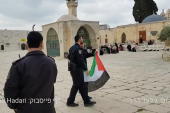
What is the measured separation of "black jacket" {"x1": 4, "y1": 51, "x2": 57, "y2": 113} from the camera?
1887mm

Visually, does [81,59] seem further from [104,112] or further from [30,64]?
[30,64]

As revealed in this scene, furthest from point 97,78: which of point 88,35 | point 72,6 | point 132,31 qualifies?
point 132,31

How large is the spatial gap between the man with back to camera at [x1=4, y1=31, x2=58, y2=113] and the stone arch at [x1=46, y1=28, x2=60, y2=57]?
1601 cm

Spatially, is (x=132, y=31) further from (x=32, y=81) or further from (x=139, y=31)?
(x=32, y=81)

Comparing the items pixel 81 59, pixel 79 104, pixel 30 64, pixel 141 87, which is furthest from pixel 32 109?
pixel 141 87

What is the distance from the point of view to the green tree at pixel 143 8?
38594 mm

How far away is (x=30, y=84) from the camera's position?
6.38 feet

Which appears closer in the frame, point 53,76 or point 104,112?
point 53,76

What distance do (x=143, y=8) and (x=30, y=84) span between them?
41.1 metres

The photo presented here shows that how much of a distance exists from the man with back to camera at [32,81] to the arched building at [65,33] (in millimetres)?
14831

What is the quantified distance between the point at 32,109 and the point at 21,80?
348 millimetres

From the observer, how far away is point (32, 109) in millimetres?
1974

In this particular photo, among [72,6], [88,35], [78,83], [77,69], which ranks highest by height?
[72,6]

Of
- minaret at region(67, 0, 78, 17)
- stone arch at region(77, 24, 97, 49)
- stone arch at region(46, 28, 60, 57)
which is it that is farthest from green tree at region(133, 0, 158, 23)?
stone arch at region(46, 28, 60, 57)
